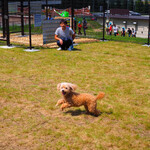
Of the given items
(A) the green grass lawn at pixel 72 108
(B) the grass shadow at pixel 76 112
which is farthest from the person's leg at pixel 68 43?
(B) the grass shadow at pixel 76 112

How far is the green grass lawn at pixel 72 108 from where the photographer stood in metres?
4.04

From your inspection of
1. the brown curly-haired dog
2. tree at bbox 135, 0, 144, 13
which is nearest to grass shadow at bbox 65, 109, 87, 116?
the brown curly-haired dog

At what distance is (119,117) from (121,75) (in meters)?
3.19

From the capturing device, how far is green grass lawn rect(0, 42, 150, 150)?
4.04 metres

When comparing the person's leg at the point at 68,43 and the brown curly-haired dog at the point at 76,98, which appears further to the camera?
the person's leg at the point at 68,43

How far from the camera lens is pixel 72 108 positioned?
541cm

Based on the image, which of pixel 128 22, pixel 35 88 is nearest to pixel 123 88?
pixel 35 88

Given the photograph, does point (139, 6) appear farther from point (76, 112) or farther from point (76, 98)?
point (76, 98)

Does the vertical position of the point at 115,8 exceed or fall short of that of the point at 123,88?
it exceeds it

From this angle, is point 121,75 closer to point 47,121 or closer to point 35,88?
point 35,88

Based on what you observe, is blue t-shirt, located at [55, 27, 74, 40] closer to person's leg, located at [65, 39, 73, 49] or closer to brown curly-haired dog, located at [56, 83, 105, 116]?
person's leg, located at [65, 39, 73, 49]

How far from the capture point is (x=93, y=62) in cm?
962

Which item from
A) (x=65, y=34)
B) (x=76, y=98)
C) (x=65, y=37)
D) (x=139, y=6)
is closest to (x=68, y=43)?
(x=65, y=37)

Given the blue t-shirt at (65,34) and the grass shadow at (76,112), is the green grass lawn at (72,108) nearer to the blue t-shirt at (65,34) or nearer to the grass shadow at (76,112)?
the grass shadow at (76,112)
